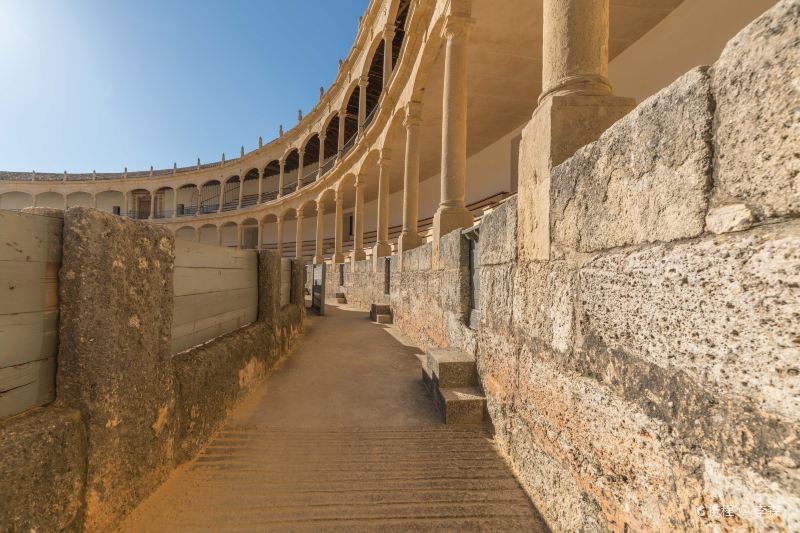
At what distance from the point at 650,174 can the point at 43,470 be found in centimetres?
251

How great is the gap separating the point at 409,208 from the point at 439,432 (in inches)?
258

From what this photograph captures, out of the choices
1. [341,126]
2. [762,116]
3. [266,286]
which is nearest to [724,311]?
[762,116]

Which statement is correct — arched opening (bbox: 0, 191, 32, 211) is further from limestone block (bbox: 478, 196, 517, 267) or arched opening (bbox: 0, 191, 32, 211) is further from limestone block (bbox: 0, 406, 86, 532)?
limestone block (bbox: 478, 196, 517, 267)

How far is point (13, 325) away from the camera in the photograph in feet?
4.62

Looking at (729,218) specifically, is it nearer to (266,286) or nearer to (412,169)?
(266,286)

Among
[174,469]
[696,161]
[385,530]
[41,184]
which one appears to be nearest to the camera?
[696,161]

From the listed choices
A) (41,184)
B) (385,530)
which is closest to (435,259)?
(385,530)

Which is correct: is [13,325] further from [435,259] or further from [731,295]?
[435,259]

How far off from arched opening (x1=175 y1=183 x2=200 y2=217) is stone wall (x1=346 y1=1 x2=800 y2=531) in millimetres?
Result: 34955

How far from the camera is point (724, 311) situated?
0.94m

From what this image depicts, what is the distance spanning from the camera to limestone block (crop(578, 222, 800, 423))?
2.62 ft

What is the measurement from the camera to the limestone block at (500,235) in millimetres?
2500

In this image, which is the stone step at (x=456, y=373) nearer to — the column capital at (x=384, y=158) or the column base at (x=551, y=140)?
the column base at (x=551, y=140)

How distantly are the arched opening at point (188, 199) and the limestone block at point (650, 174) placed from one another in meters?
34.9
